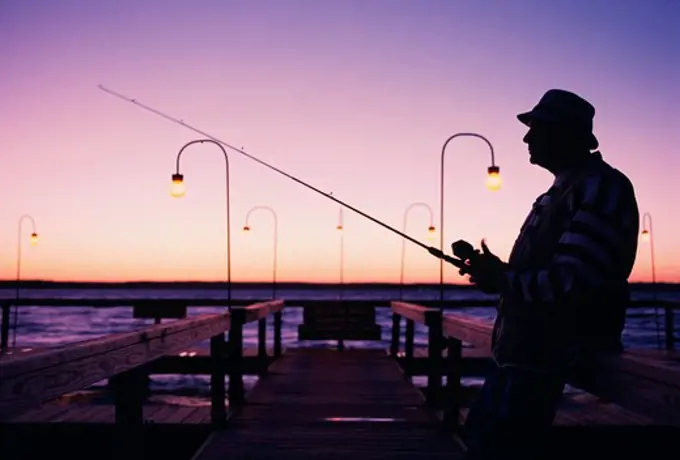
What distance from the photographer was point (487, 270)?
8.49 feet

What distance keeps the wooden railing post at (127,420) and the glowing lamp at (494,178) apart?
36.7 ft

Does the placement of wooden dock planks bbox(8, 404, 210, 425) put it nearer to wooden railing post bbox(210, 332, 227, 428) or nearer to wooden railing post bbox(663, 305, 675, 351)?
wooden railing post bbox(210, 332, 227, 428)

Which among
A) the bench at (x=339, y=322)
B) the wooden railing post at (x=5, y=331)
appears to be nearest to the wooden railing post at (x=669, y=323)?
the bench at (x=339, y=322)

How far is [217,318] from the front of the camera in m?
6.37

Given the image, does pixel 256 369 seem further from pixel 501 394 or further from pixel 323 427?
pixel 501 394

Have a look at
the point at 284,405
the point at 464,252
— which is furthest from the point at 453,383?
the point at 464,252

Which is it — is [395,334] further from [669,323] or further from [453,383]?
[453,383]

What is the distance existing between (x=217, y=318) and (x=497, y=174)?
29.7 ft

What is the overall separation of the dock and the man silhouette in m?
0.14

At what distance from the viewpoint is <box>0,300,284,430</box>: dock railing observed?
2.44m

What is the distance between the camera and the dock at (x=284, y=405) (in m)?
2.55

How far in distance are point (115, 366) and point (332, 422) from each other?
3.89 m

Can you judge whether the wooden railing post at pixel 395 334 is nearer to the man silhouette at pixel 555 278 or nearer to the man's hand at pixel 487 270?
the man silhouette at pixel 555 278

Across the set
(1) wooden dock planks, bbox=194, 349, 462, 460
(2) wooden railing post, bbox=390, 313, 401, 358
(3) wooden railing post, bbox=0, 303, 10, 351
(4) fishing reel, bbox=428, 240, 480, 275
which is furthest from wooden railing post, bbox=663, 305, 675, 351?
(4) fishing reel, bbox=428, 240, 480, 275
